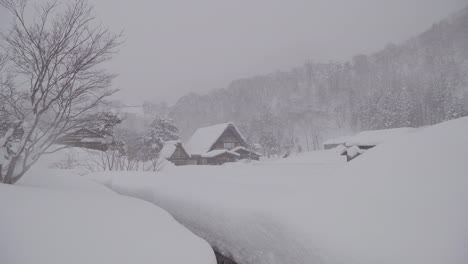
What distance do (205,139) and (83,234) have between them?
28.4m

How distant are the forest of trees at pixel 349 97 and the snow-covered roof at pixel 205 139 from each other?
1729 cm

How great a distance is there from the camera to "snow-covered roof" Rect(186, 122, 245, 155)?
96.6 feet

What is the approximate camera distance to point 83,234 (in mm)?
2607

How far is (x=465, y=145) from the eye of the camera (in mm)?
2309

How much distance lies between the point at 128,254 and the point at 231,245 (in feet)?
6.49

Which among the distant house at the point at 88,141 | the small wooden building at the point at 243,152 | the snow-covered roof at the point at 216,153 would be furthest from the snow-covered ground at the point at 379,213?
the small wooden building at the point at 243,152

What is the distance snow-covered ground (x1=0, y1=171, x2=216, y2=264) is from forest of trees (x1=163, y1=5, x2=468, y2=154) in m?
39.2

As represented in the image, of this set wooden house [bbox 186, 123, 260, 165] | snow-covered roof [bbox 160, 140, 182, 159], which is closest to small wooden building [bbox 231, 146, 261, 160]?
wooden house [bbox 186, 123, 260, 165]

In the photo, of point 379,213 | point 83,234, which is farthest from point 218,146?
point 379,213

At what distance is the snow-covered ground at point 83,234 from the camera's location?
2223 mm

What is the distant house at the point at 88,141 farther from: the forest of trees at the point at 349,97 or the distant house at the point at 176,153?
the forest of trees at the point at 349,97

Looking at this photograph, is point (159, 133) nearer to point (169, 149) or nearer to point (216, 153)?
point (169, 149)

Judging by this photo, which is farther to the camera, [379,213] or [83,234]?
[83,234]

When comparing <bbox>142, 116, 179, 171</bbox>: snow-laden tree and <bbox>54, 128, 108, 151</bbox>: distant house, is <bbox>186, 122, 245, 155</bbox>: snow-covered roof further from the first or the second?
<bbox>54, 128, 108, 151</bbox>: distant house
